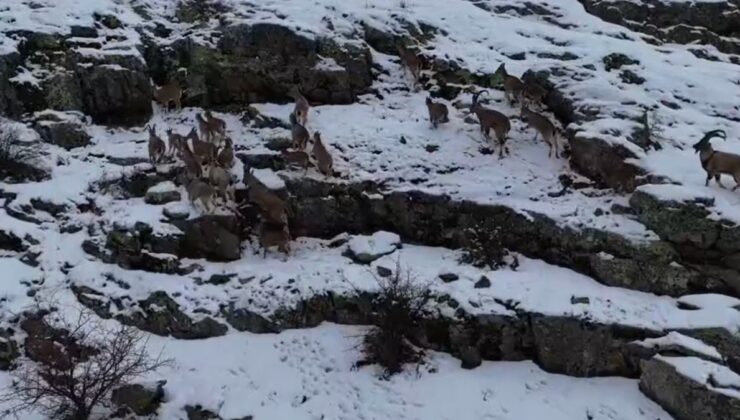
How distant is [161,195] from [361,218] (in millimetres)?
3712

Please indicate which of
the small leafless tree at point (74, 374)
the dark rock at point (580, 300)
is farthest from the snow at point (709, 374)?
the small leafless tree at point (74, 374)

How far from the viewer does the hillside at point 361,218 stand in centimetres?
1048

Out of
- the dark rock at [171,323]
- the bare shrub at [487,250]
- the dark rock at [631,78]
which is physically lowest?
the dark rock at [171,323]

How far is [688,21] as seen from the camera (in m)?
19.8

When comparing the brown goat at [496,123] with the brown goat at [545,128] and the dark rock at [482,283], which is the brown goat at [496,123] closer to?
the brown goat at [545,128]

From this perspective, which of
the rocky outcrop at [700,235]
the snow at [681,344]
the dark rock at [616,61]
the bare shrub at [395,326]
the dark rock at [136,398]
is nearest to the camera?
the snow at [681,344]

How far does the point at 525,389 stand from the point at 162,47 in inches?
452

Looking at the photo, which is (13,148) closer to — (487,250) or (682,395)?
(487,250)

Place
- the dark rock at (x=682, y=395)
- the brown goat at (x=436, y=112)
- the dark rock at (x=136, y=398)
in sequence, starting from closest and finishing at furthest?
the dark rock at (x=682, y=395), the dark rock at (x=136, y=398), the brown goat at (x=436, y=112)

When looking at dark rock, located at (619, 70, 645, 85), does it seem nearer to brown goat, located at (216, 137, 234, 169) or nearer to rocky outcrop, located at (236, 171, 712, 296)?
rocky outcrop, located at (236, 171, 712, 296)

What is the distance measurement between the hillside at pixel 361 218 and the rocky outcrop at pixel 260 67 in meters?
0.05

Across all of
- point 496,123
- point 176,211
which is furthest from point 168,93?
point 496,123

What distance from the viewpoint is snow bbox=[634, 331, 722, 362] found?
9.84 metres

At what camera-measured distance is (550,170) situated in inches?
539
